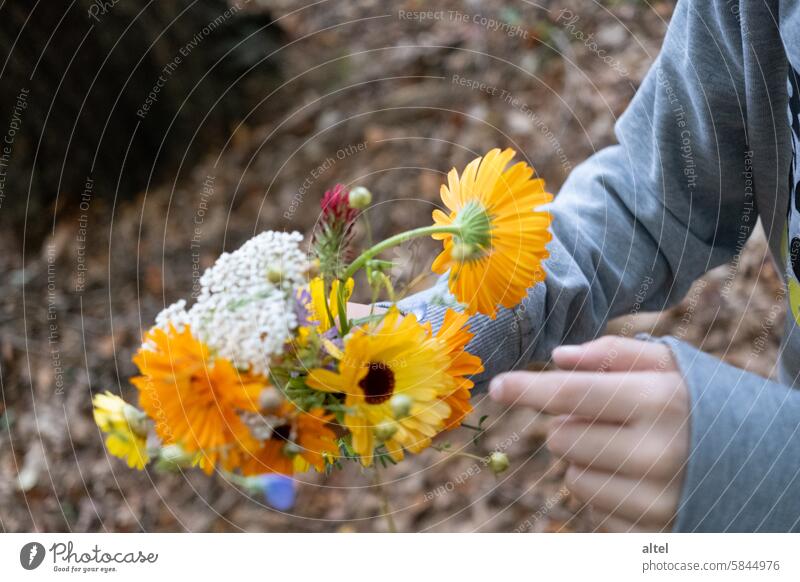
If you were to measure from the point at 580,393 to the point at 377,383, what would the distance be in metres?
0.09

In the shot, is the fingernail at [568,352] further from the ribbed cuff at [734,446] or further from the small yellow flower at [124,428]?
the small yellow flower at [124,428]

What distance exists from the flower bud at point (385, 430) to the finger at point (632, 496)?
9 cm

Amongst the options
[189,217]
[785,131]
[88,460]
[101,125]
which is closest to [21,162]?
[101,125]

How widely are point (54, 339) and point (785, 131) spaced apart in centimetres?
89

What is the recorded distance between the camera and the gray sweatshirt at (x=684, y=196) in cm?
41

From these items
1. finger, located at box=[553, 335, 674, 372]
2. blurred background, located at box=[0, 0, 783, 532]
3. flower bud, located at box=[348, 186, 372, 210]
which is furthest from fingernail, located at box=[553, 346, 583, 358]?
blurred background, located at box=[0, 0, 783, 532]

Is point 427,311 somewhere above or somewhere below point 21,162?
below

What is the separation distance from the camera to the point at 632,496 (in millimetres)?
287

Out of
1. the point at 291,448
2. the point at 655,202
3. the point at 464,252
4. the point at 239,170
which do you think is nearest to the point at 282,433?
the point at 291,448

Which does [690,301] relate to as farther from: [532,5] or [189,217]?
[189,217]

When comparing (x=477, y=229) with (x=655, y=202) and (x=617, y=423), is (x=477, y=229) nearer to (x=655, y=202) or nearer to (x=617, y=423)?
(x=617, y=423)
